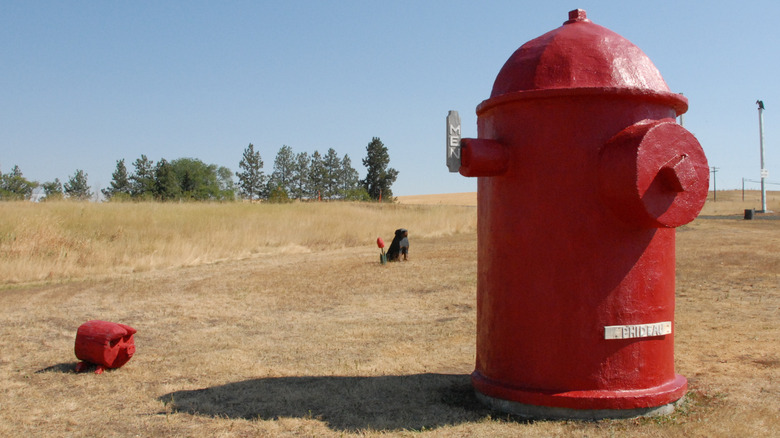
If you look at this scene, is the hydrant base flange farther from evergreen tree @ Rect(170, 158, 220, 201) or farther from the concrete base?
evergreen tree @ Rect(170, 158, 220, 201)

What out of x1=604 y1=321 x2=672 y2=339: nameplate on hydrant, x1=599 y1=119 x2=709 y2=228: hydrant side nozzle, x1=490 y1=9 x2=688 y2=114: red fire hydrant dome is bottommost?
x1=604 y1=321 x2=672 y2=339: nameplate on hydrant

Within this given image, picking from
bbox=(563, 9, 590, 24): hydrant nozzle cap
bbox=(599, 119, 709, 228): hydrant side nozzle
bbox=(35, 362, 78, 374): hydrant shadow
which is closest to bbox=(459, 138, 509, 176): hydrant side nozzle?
bbox=(599, 119, 709, 228): hydrant side nozzle

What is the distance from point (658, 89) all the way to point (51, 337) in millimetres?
6865

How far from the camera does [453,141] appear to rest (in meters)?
4.50

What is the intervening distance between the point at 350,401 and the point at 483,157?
2076mm

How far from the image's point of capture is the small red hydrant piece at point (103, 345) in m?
5.80

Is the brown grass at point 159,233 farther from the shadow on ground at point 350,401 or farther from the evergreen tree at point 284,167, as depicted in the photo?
the evergreen tree at point 284,167

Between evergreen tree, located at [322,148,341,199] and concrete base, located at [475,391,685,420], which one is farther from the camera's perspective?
evergreen tree, located at [322,148,341,199]

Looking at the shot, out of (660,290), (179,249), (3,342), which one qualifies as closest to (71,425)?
(3,342)

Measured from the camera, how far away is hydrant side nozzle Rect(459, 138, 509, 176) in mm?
4215

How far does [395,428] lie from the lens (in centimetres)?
420

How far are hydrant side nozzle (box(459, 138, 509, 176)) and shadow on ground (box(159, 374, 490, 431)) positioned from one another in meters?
1.61

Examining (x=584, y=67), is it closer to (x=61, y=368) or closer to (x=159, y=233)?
(x=61, y=368)

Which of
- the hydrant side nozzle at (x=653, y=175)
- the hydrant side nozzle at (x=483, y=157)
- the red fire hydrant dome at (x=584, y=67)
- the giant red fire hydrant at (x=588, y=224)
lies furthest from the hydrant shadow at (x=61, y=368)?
the hydrant side nozzle at (x=653, y=175)
